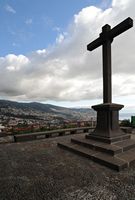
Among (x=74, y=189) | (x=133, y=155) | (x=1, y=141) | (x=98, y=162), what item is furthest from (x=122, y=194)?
(x=1, y=141)

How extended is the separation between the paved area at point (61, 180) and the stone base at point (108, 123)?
1.42 meters

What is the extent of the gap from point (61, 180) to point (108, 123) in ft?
10.1

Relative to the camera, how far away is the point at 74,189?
2.98 m

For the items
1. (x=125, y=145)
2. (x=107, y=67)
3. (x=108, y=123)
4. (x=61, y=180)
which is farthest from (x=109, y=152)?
(x=107, y=67)

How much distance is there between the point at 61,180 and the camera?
3.35 meters

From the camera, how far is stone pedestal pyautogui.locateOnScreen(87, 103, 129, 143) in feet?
18.6

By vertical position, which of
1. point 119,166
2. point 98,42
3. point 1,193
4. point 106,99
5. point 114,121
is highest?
point 98,42

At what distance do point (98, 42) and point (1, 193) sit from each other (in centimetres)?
616

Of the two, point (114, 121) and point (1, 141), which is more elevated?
point (114, 121)

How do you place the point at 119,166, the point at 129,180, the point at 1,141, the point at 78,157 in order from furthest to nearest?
the point at 1,141 → the point at 78,157 → the point at 119,166 → the point at 129,180

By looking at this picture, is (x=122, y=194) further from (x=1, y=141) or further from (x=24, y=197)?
(x=1, y=141)

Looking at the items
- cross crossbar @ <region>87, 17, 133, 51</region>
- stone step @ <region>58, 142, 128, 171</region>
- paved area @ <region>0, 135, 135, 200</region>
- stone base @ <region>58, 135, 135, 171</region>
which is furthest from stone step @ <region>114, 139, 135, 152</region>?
cross crossbar @ <region>87, 17, 133, 51</region>

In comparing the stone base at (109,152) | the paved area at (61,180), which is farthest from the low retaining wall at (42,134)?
the paved area at (61,180)

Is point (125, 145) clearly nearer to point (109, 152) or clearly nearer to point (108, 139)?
point (108, 139)
